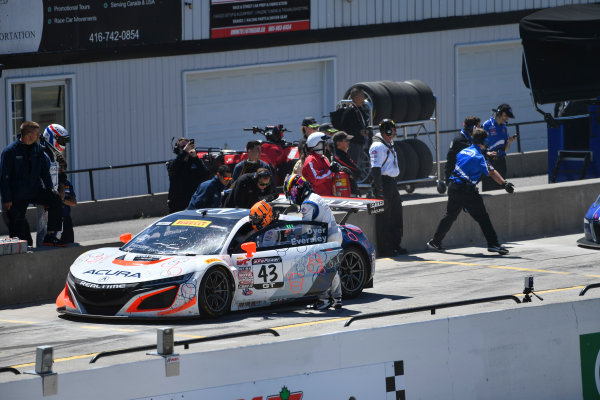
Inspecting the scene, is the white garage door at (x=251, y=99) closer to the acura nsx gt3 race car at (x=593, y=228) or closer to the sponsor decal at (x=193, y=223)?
the acura nsx gt3 race car at (x=593, y=228)

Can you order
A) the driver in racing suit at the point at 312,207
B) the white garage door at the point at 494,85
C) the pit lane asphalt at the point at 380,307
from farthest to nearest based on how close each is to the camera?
1. the white garage door at the point at 494,85
2. the driver in racing suit at the point at 312,207
3. the pit lane asphalt at the point at 380,307

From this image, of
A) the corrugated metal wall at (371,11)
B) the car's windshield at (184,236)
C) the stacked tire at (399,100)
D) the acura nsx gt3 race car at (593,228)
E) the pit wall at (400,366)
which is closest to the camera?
the pit wall at (400,366)

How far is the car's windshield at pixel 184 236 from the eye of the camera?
13555 mm

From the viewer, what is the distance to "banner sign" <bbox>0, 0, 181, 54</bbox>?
73.4 ft

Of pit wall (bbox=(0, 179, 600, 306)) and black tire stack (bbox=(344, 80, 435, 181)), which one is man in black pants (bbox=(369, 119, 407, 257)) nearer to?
pit wall (bbox=(0, 179, 600, 306))

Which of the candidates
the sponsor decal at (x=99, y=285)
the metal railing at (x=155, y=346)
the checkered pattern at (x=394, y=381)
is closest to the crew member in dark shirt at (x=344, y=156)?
the sponsor decal at (x=99, y=285)

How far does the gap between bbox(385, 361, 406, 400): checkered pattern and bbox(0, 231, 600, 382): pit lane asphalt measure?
37cm

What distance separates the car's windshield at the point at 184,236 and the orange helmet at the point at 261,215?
0.25 m

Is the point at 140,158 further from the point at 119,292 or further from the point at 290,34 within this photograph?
the point at 119,292

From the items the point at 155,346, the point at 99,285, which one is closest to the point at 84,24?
the point at 99,285

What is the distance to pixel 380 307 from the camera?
14.1m

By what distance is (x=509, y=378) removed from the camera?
10.6m

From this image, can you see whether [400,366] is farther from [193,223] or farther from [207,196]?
[207,196]

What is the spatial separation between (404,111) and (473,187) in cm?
567
